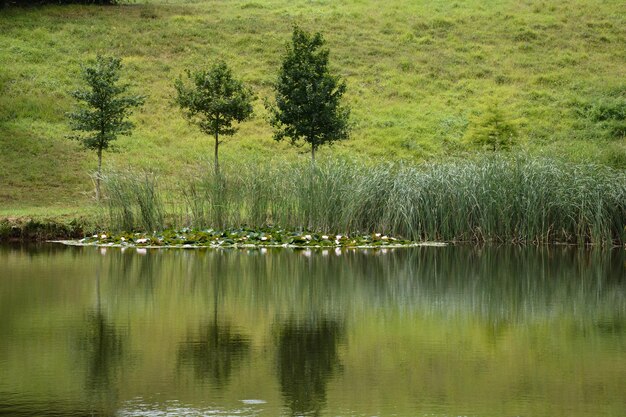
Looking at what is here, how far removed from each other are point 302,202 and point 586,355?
14707 millimetres

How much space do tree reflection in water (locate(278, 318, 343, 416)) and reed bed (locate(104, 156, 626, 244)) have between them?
1198 cm

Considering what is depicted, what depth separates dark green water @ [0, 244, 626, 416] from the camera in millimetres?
8625

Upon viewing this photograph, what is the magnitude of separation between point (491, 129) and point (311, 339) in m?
29.6

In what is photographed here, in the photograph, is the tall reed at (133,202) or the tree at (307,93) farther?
the tree at (307,93)

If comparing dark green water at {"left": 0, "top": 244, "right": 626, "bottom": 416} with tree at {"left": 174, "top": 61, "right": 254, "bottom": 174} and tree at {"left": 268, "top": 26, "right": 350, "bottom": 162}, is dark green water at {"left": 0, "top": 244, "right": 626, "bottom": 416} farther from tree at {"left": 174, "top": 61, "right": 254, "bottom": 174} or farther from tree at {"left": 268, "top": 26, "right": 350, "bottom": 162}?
tree at {"left": 268, "top": 26, "right": 350, "bottom": 162}

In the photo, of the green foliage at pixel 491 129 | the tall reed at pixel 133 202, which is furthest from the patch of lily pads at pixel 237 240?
the green foliage at pixel 491 129

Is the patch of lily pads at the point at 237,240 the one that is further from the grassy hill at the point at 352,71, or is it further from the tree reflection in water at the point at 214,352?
the tree reflection in water at the point at 214,352

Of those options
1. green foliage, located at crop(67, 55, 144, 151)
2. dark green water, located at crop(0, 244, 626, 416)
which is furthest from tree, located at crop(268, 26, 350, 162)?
dark green water, located at crop(0, 244, 626, 416)

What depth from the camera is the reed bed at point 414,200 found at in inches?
947

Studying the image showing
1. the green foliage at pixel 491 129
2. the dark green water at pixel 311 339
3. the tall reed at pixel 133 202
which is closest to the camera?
the dark green water at pixel 311 339

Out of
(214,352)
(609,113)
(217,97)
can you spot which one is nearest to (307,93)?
(217,97)

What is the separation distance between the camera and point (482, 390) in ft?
29.4

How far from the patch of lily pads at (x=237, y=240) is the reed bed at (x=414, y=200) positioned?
77cm

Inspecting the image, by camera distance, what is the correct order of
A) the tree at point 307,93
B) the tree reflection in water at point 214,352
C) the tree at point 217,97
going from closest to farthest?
the tree reflection in water at point 214,352
the tree at point 217,97
the tree at point 307,93
